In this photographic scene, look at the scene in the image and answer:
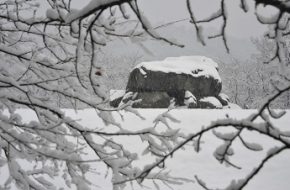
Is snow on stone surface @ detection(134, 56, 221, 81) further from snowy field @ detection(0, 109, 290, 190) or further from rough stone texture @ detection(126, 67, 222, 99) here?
snowy field @ detection(0, 109, 290, 190)

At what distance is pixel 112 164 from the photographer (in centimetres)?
251

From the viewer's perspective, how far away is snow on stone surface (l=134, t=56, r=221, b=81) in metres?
19.9

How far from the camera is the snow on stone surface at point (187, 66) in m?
19.9

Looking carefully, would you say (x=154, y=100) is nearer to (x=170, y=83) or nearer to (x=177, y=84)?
(x=170, y=83)

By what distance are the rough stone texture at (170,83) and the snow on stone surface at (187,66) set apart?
223 millimetres

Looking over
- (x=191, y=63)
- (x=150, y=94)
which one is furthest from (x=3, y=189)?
(x=191, y=63)

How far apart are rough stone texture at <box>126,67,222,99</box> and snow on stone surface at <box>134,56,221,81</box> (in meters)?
0.22

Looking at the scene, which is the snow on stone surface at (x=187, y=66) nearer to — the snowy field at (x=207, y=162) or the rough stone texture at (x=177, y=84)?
the rough stone texture at (x=177, y=84)

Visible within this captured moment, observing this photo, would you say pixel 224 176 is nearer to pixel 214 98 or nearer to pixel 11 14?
pixel 11 14

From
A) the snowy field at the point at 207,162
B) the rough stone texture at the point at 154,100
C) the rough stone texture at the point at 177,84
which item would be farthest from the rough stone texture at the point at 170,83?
the snowy field at the point at 207,162

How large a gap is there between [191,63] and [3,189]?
1882cm

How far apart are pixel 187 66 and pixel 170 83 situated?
194 cm

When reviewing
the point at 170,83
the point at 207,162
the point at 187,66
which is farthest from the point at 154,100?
the point at 207,162

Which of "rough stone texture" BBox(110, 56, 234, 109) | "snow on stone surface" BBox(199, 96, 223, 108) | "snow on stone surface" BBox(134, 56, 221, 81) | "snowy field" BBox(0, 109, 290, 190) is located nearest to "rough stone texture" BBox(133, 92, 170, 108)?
"rough stone texture" BBox(110, 56, 234, 109)
